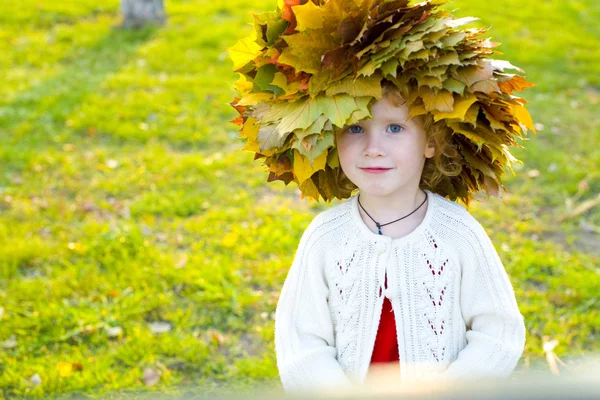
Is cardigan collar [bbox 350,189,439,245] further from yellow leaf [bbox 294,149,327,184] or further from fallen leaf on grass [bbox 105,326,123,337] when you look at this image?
fallen leaf on grass [bbox 105,326,123,337]

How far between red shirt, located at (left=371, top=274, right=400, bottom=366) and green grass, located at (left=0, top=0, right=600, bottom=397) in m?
1.09

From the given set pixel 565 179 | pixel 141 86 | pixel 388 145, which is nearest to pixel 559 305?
pixel 565 179

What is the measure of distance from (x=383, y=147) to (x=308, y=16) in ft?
1.52

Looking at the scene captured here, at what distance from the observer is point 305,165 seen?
2.14m

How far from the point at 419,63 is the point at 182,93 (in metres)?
5.23

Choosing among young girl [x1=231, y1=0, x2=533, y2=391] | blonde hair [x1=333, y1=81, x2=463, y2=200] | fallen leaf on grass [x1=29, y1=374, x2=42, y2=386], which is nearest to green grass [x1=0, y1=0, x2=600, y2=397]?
fallen leaf on grass [x1=29, y1=374, x2=42, y2=386]

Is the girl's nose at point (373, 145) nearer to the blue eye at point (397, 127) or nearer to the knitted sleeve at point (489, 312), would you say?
the blue eye at point (397, 127)

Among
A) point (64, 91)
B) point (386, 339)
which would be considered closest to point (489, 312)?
point (386, 339)

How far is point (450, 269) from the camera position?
7.47 feet

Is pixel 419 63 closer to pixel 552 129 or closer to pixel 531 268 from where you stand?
pixel 531 268

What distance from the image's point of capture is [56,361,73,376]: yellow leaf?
3320 millimetres

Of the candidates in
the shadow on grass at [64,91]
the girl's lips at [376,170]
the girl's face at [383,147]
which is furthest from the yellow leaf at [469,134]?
the shadow on grass at [64,91]

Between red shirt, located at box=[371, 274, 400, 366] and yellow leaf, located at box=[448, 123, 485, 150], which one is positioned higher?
yellow leaf, located at box=[448, 123, 485, 150]

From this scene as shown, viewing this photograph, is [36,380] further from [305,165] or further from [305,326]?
[305,165]
